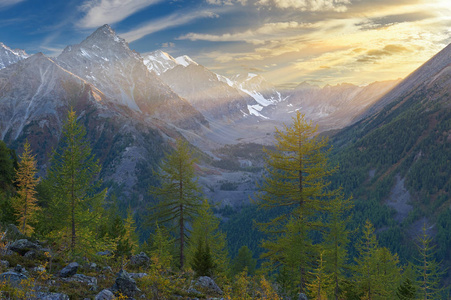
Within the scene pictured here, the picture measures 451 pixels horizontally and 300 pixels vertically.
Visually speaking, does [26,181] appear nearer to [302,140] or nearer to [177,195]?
[177,195]

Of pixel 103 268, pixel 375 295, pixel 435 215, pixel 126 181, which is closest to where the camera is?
pixel 103 268

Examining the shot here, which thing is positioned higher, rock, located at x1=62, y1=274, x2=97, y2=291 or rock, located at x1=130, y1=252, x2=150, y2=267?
rock, located at x1=62, y1=274, x2=97, y2=291

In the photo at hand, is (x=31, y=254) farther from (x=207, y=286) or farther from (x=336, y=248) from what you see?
(x=336, y=248)

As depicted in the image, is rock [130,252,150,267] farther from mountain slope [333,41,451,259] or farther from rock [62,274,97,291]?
mountain slope [333,41,451,259]

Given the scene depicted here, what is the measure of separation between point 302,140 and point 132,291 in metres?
15.0

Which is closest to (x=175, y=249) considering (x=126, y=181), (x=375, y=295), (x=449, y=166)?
(x=375, y=295)

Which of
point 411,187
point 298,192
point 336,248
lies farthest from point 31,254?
point 411,187

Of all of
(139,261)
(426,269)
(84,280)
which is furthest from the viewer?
(426,269)

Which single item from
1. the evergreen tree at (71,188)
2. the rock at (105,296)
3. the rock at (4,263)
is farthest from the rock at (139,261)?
the rock at (105,296)

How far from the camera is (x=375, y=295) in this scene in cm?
2577

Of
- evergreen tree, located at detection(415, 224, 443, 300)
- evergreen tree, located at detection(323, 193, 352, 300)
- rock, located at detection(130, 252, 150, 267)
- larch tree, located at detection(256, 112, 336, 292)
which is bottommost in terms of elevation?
evergreen tree, located at detection(415, 224, 443, 300)

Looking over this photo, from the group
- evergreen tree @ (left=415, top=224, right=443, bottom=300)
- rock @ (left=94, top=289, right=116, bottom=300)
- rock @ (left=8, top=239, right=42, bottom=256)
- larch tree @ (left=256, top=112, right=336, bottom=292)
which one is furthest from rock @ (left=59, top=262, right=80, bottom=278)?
evergreen tree @ (left=415, top=224, right=443, bottom=300)

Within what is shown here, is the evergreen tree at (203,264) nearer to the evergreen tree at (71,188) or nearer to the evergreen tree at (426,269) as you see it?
the evergreen tree at (71,188)

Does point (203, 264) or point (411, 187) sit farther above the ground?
point (203, 264)
